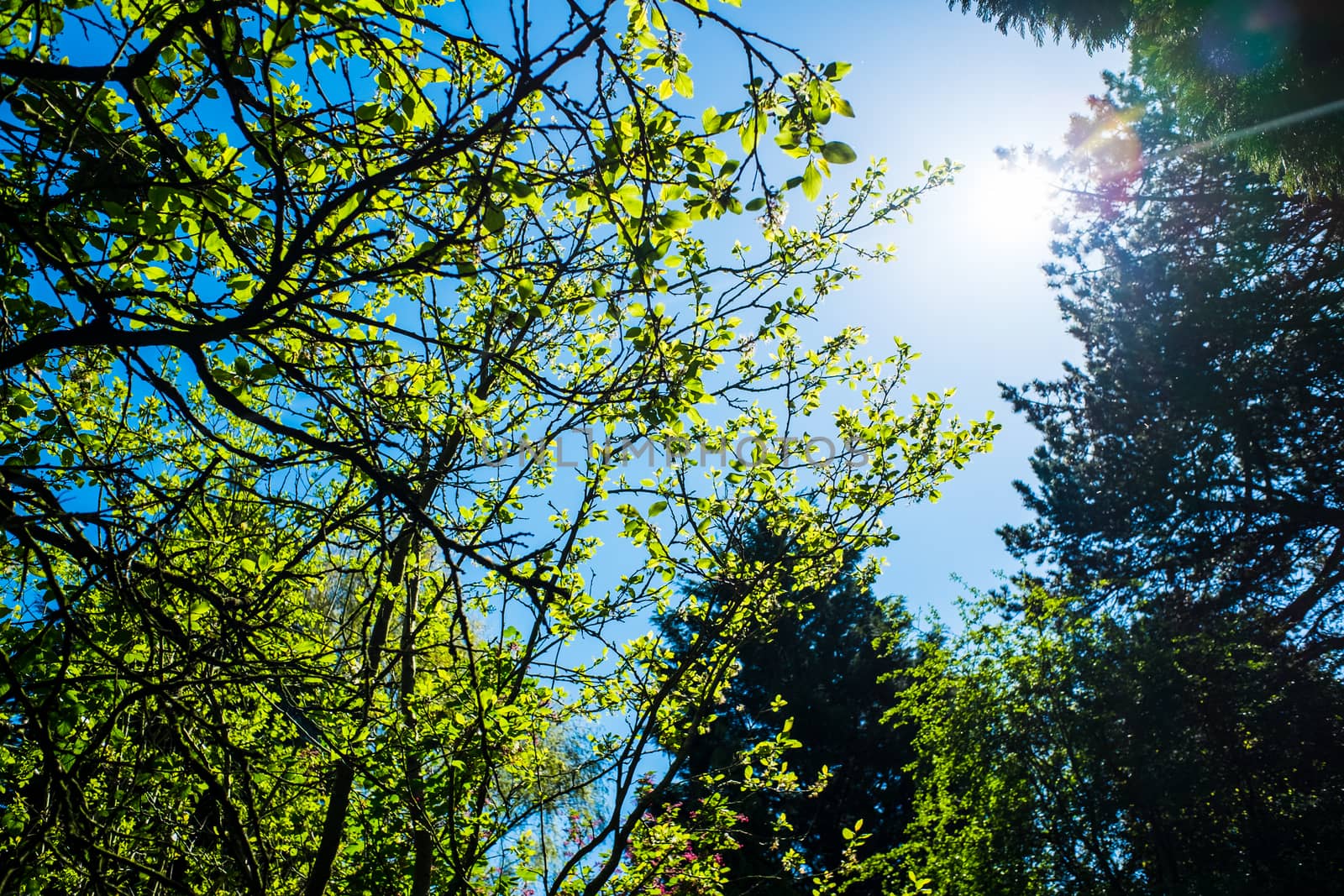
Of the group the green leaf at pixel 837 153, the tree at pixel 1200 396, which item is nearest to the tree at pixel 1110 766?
the tree at pixel 1200 396

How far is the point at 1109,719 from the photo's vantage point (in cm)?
906

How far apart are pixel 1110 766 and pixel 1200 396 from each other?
7.24 m

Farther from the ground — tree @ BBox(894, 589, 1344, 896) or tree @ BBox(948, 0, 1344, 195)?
tree @ BBox(948, 0, 1344, 195)

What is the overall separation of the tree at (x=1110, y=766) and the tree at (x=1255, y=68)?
227 inches

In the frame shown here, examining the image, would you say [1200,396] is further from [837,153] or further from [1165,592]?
[837,153]

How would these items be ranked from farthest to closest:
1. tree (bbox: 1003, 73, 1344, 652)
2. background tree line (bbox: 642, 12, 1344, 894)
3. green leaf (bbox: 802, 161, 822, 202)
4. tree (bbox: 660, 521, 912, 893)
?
1. tree (bbox: 660, 521, 912, 893)
2. tree (bbox: 1003, 73, 1344, 652)
3. background tree line (bbox: 642, 12, 1344, 894)
4. green leaf (bbox: 802, 161, 822, 202)

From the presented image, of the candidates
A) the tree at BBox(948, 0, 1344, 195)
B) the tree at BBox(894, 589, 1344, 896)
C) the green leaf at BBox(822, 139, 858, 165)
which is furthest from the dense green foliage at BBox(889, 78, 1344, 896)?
the green leaf at BBox(822, 139, 858, 165)

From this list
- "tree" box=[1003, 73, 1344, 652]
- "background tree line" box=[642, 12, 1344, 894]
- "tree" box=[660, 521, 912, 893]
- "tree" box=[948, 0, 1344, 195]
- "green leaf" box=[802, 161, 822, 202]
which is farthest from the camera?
"tree" box=[660, 521, 912, 893]

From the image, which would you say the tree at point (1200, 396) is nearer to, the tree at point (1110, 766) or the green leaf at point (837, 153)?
the tree at point (1110, 766)

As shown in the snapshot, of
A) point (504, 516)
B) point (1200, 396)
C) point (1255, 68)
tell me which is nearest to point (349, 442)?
point (504, 516)

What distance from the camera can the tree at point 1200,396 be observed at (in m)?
12.0

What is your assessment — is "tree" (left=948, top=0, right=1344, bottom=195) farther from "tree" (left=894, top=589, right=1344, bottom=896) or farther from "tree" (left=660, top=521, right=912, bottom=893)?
"tree" (left=660, top=521, right=912, bottom=893)

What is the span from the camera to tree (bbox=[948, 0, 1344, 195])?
6398 millimetres

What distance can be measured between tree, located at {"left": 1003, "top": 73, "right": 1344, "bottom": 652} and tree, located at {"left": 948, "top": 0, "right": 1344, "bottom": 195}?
551 cm
